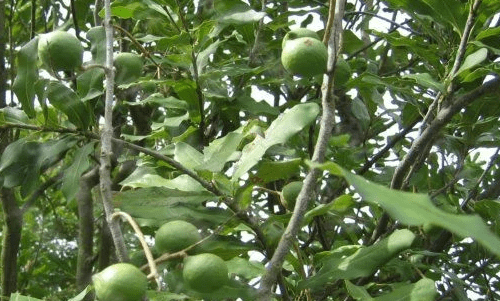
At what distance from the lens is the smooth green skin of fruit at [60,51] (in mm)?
1554

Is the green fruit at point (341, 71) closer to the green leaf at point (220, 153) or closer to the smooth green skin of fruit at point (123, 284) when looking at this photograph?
the green leaf at point (220, 153)

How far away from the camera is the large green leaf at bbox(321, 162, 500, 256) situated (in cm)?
66

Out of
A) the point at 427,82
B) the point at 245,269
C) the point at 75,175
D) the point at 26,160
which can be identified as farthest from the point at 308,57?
the point at 26,160

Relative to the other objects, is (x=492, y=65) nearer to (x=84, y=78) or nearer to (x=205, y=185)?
(x=205, y=185)

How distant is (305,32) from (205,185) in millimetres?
411

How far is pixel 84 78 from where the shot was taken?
174 centimetres

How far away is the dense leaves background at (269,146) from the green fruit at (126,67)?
0.07m

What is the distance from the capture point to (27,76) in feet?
5.50

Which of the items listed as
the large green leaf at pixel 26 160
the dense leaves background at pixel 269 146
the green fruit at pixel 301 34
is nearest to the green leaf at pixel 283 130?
the dense leaves background at pixel 269 146

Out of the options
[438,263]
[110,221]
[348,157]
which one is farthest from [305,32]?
[438,263]

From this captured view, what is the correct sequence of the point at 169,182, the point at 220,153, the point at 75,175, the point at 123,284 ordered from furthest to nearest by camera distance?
the point at 75,175 < the point at 169,182 < the point at 220,153 < the point at 123,284

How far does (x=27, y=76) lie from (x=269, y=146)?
66cm

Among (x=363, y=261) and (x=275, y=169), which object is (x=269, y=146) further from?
(x=363, y=261)

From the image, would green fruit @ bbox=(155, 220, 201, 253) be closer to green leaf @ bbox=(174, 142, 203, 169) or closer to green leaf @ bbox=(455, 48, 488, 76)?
green leaf @ bbox=(174, 142, 203, 169)
